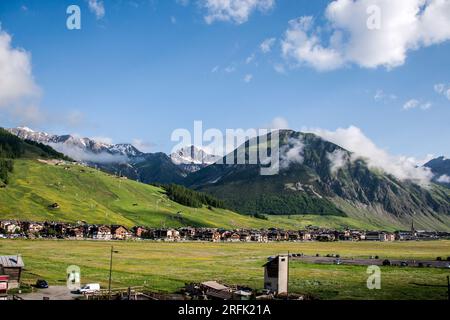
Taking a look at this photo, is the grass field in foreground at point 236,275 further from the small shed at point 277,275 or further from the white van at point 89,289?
the white van at point 89,289

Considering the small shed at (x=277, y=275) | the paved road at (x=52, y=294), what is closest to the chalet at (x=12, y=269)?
the paved road at (x=52, y=294)

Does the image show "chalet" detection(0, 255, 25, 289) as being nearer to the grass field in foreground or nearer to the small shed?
the grass field in foreground

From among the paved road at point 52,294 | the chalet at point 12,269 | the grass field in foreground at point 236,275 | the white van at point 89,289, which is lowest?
the paved road at point 52,294

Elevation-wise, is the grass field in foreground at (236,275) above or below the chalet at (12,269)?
below

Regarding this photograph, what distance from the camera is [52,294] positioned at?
204ft

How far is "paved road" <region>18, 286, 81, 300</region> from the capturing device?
59.2m

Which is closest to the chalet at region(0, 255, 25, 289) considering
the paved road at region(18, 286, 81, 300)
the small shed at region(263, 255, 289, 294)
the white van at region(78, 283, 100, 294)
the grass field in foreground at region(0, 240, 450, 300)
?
the paved road at region(18, 286, 81, 300)

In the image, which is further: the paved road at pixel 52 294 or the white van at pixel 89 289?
the white van at pixel 89 289

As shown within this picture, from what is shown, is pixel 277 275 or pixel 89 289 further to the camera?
pixel 277 275

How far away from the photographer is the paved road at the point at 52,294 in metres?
59.2

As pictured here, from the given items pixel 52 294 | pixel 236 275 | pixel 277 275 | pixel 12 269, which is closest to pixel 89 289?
pixel 52 294

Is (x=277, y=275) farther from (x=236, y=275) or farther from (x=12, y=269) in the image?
(x=12, y=269)

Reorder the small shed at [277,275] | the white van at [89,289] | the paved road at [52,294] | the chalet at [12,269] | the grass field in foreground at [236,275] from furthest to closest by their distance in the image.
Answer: the grass field in foreground at [236,275] < the chalet at [12,269] < the small shed at [277,275] < the white van at [89,289] < the paved road at [52,294]

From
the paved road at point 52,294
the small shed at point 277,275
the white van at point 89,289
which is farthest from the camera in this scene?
the small shed at point 277,275
